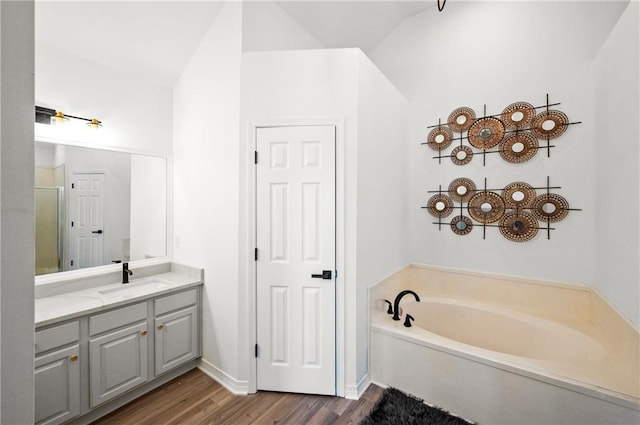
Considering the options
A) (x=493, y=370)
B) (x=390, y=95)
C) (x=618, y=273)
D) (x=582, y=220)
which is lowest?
(x=493, y=370)

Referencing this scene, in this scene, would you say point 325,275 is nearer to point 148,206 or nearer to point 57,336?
point 57,336

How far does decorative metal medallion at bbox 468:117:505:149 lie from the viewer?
2631mm

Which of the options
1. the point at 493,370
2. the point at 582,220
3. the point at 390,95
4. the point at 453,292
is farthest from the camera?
the point at 453,292

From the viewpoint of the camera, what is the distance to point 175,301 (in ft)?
7.61

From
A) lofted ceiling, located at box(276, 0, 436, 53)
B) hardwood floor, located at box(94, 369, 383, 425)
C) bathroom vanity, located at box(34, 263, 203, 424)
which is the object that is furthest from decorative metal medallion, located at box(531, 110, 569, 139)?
bathroom vanity, located at box(34, 263, 203, 424)

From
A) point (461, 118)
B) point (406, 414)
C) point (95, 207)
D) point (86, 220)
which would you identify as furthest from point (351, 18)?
point (406, 414)

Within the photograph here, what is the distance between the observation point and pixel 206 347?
2.45 meters

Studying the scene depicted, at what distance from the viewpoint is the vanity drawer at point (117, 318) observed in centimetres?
187

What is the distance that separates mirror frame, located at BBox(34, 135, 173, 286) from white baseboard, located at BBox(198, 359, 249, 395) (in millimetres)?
1076

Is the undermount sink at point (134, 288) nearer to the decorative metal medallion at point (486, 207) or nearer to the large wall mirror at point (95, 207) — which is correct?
the large wall mirror at point (95, 207)

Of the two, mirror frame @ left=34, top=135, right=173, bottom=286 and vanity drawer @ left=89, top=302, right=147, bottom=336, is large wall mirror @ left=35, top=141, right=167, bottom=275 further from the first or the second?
vanity drawer @ left=89, top=302, right=147, bottom=336

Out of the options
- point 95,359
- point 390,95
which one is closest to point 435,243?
point 390,95

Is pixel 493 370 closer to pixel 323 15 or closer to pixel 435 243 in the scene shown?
pixel 435 243

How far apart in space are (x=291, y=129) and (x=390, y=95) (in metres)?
1.17
